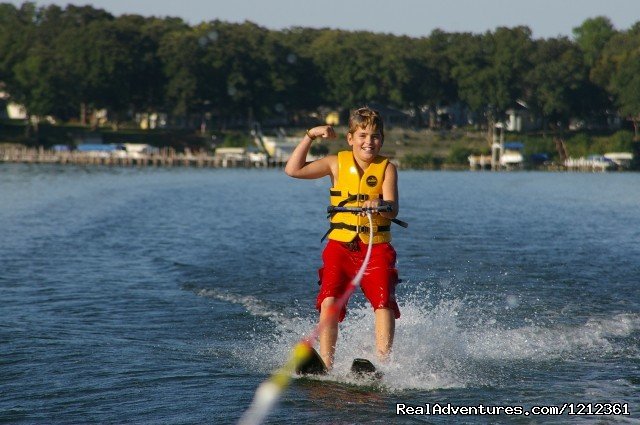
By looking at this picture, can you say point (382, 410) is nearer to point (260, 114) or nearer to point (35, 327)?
point (35, 327)

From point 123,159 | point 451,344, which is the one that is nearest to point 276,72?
point 123,159

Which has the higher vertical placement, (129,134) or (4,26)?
(4,26)

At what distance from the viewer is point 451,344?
9.81m

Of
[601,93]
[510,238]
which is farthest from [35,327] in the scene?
[601,93]

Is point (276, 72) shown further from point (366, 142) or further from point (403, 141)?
point (366, 142)

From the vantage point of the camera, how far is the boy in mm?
8258

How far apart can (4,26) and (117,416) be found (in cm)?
13660

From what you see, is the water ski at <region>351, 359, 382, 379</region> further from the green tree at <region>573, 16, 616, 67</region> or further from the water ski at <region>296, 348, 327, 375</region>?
the green tree at <region>573, 16, 616, 67</region>

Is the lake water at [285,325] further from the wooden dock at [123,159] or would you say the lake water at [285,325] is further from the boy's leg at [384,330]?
the wooden dock at [123,159]

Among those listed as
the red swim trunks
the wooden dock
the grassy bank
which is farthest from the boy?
the grassy bank

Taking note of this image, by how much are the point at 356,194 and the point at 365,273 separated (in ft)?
1.88

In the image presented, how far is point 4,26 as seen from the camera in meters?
137

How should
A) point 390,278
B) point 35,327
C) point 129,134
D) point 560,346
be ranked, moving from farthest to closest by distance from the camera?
point 129,134, point 35,327, point 560,346, point 390,278

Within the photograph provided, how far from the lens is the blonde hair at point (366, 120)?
8203mm
